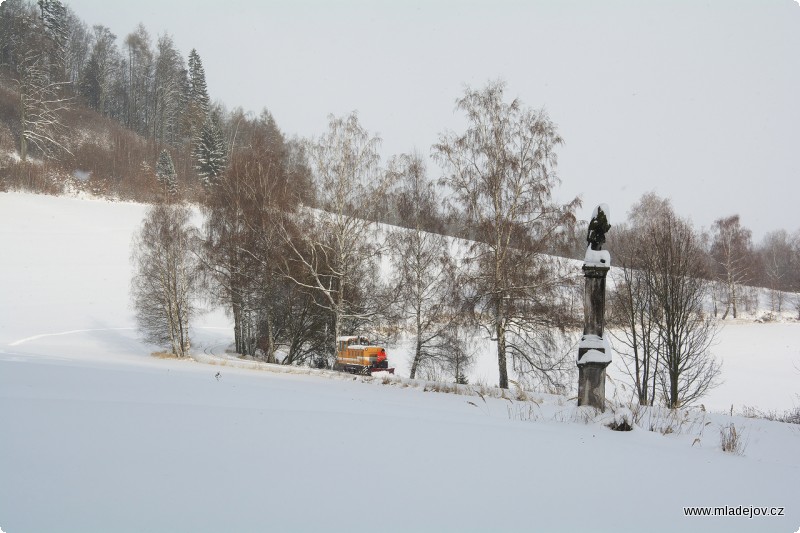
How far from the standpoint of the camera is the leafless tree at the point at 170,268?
2069 centimetres

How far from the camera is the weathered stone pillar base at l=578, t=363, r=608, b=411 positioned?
585 centimetres

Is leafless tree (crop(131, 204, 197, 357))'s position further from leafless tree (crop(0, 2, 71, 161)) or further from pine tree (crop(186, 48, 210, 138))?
pine tree (crop(186, 48, 210, 138))

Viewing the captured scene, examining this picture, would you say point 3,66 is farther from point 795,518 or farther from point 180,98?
point 795,518

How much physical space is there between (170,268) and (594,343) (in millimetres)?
19878

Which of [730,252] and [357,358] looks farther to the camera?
[730,252]

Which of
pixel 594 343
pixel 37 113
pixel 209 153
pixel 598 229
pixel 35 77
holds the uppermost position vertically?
Result: pixel 35 77

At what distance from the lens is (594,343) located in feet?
19.4

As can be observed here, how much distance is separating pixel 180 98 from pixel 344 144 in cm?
5580

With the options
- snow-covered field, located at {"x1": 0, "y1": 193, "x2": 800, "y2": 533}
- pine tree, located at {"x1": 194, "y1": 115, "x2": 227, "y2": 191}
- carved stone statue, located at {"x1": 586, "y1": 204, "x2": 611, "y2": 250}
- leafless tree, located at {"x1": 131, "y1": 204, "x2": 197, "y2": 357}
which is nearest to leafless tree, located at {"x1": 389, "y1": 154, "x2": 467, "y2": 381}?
leafless tree, located at {"x1": 131, "y1": 204, "x2": 197, "y2": 357}

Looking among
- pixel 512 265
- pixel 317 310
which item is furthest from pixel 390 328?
pixel 512 265

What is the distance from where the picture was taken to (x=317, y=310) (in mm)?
21125

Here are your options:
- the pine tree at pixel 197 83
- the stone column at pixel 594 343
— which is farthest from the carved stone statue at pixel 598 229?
the pine tree at pixel 197 83

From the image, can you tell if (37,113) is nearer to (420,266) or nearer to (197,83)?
(197,83)

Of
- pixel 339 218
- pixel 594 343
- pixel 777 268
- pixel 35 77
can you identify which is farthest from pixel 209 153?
pixel 777 268
